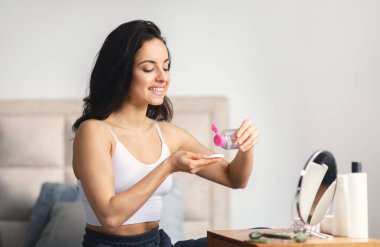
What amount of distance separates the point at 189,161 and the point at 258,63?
191 centimetres

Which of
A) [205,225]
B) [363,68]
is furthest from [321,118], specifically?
[205,225]

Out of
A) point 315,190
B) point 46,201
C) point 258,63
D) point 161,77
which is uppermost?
point 258,63

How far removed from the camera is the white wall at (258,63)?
3.78 metres

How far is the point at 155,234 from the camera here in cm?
235

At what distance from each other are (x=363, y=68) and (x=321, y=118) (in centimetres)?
36

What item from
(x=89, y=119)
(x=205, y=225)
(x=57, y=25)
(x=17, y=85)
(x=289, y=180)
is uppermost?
(x=57, y=25)

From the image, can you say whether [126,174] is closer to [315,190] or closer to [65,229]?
[315,190]

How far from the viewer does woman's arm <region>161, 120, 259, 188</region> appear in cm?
216

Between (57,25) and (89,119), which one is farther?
(57,25)

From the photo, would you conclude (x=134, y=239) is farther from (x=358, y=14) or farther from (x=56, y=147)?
(x=358, y=14)

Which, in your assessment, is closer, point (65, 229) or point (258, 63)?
point (65, 229)

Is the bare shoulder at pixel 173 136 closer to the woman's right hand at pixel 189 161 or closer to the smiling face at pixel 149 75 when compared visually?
the smiling face at pixel 149 75

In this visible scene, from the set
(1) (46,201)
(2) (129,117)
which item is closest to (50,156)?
(1) (46,201)

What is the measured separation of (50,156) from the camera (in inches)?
146
